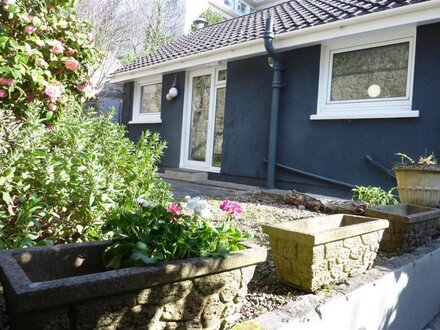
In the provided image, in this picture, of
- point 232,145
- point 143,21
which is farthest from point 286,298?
point 143,21

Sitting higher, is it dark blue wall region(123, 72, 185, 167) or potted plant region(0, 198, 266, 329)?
dark blue wall region(123, 72, 185, 167)

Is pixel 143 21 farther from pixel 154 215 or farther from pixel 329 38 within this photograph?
pixel 154 215

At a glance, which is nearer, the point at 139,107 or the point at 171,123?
the point at 171,123

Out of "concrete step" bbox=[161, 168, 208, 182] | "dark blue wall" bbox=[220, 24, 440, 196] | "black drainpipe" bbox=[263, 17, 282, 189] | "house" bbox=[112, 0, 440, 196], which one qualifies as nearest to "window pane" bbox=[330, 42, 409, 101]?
"house" bbox=[112, 0, 440, 196]

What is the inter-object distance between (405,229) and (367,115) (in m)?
2.85

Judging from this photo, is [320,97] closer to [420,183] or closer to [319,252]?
[420,183]

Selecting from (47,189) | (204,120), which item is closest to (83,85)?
(47,189)

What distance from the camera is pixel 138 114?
10.6 meters

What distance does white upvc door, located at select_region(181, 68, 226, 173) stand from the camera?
8.18 meters

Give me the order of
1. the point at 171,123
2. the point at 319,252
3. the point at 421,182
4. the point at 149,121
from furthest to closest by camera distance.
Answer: the point at 149,121, the point at 171,123, the point at 421,182, the point at 319,252

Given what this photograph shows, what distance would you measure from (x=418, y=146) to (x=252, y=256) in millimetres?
4388

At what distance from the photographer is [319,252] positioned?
2.13 m

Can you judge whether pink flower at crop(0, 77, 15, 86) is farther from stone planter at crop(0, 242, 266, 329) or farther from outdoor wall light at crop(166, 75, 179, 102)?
outdoor wall light at crop(166, 75, 179, 102)

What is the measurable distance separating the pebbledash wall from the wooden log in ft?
4.08
